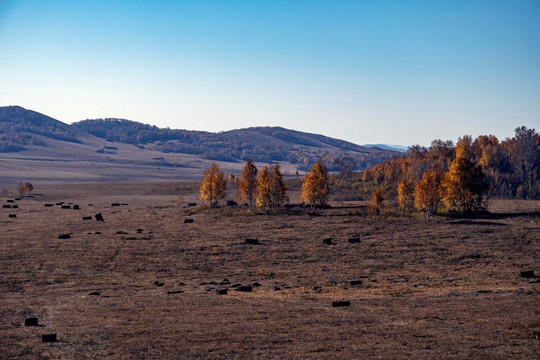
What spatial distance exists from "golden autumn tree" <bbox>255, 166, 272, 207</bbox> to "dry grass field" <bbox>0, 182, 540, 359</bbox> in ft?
51.8

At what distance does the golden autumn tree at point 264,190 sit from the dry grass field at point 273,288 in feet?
51.8

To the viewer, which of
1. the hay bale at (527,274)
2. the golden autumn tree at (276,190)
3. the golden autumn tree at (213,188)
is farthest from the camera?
the golden autumn tree at (213,188)

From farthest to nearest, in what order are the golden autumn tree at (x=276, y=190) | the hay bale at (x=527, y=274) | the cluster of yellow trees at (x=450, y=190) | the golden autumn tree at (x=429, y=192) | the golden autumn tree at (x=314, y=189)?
the golden autumn tree at (x=276, y=190), the golden autumn tree at (x=314, y=189), the cluster of yellow trees at (x=450, y=190), the golden autumn tree at (x=429, y=192), the hay bale at (x=527, y=274)

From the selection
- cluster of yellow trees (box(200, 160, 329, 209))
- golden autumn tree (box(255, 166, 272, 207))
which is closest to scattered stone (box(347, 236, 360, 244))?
cluster of yellow trees (box(200, 160, 329, 209))

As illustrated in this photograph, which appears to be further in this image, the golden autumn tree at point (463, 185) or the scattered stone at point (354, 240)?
the golden autumn tree at point (463, 185)

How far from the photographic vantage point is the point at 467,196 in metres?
73.0

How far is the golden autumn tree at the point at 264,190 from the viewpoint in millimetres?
85688

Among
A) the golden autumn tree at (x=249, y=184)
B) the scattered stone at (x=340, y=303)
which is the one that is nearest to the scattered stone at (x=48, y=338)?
the scattered stone at (x=340, y=303)

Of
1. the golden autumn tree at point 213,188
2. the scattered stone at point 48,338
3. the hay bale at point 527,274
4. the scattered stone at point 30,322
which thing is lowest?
the scattered stone at point 30,322

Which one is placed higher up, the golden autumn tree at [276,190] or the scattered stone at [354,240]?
the golden autumn tree at [276,190]

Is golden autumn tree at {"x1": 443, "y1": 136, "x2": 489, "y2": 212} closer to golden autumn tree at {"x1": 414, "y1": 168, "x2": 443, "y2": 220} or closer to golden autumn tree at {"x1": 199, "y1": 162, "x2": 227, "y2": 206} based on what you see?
golden autumn tree at {"x1": 414, "y1": 168, "x2": 443, "y2": 220}

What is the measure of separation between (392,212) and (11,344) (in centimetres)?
6252

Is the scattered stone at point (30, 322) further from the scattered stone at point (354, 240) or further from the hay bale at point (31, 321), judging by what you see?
the scattered stone at point (354, 240)

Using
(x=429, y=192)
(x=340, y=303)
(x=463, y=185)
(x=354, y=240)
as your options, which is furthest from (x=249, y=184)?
(x=340, y=303)
